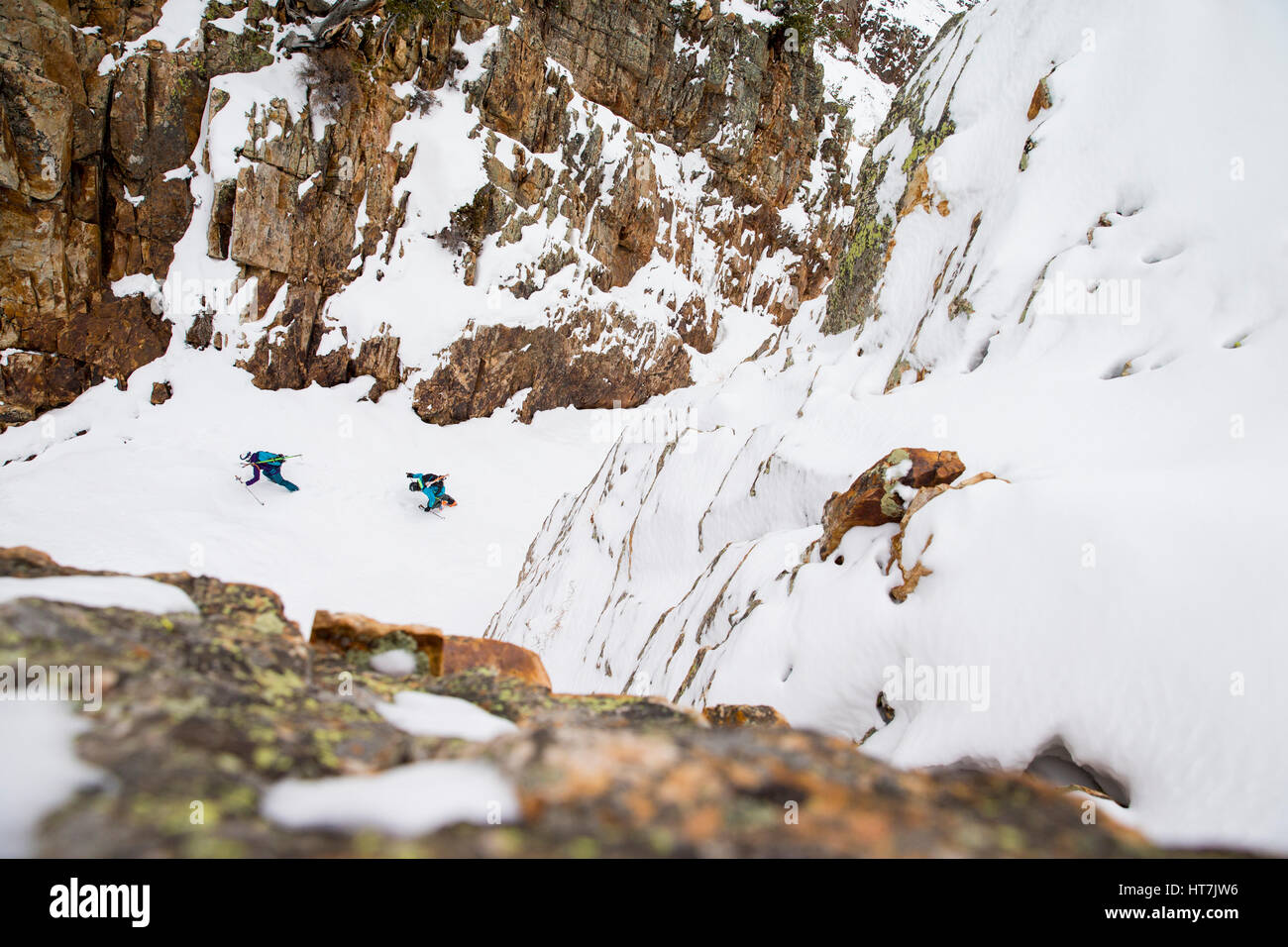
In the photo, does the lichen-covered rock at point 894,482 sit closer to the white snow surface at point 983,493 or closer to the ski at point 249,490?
the white snow surface at point 983,493

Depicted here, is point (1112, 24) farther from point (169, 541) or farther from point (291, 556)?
point (169, 541)

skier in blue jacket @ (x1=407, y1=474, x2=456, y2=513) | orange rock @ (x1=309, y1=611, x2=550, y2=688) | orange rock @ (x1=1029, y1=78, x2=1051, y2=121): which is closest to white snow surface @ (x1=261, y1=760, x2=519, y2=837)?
orange rock @ (x1=309, y1=611, x2=550, y2=688)

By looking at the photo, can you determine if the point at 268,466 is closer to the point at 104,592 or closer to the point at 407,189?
the point at 407,189

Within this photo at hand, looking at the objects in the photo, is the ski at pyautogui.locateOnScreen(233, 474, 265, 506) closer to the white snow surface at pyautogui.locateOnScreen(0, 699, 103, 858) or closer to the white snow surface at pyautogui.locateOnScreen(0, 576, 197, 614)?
the white snow surface at pyautogui.locateOnScreen(0, 576, 197, 614)

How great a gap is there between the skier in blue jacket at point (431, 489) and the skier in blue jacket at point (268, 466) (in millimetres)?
2704

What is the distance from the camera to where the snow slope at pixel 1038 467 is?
3.12m

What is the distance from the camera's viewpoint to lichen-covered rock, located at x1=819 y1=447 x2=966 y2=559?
4.69m

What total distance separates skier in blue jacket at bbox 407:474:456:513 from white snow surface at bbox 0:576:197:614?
44.6 feet

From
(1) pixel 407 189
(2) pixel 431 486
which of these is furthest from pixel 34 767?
(1) pixel 407 189

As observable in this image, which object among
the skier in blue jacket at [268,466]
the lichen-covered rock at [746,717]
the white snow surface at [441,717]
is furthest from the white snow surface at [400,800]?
the skier in blue jacket at [268,466]

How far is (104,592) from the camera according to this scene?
2309mm

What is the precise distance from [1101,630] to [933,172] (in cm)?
766

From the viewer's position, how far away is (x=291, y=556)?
13359 mm

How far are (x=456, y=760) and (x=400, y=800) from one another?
0.68ft
